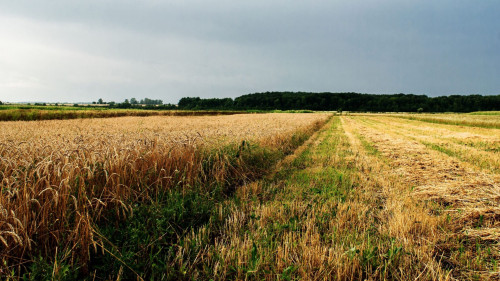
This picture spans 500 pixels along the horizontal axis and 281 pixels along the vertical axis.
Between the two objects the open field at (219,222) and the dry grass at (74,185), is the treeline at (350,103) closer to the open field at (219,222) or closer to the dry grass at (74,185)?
the open field at (219,222)

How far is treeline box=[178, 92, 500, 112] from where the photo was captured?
110 m

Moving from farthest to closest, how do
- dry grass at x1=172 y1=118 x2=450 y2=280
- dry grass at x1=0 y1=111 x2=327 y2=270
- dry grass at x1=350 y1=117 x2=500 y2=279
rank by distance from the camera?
dry grass at x1=350 y1=117 x2=500 y2=279 < dry grass at x1=172 y1=118 x2=450 y2=280 < dry grass at x1=0 y1=111 x2=327 y2=270

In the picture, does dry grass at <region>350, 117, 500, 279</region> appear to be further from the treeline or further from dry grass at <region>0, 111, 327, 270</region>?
the treeline

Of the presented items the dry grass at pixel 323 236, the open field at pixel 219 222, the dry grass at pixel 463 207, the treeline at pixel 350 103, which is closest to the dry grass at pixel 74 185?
the open field at pixel 219 222

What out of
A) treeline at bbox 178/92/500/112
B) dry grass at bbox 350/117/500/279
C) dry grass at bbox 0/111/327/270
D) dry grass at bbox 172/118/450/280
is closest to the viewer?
dry grass at bbox 0/111/327/270

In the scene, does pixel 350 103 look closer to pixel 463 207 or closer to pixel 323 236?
pixel 463 207

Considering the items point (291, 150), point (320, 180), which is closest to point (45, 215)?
point (320, 180)

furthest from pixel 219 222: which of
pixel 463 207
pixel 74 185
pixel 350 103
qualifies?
pixel 350 103

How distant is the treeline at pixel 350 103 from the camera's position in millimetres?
110181

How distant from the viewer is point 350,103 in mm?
145875

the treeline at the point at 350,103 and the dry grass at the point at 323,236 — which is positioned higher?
the treeline at the point at 350,103

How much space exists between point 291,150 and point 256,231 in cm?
779

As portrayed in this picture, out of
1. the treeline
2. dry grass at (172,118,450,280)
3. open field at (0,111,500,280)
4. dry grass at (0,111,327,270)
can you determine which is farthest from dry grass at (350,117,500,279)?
the treeline

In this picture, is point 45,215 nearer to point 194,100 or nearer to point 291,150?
point 291,150
